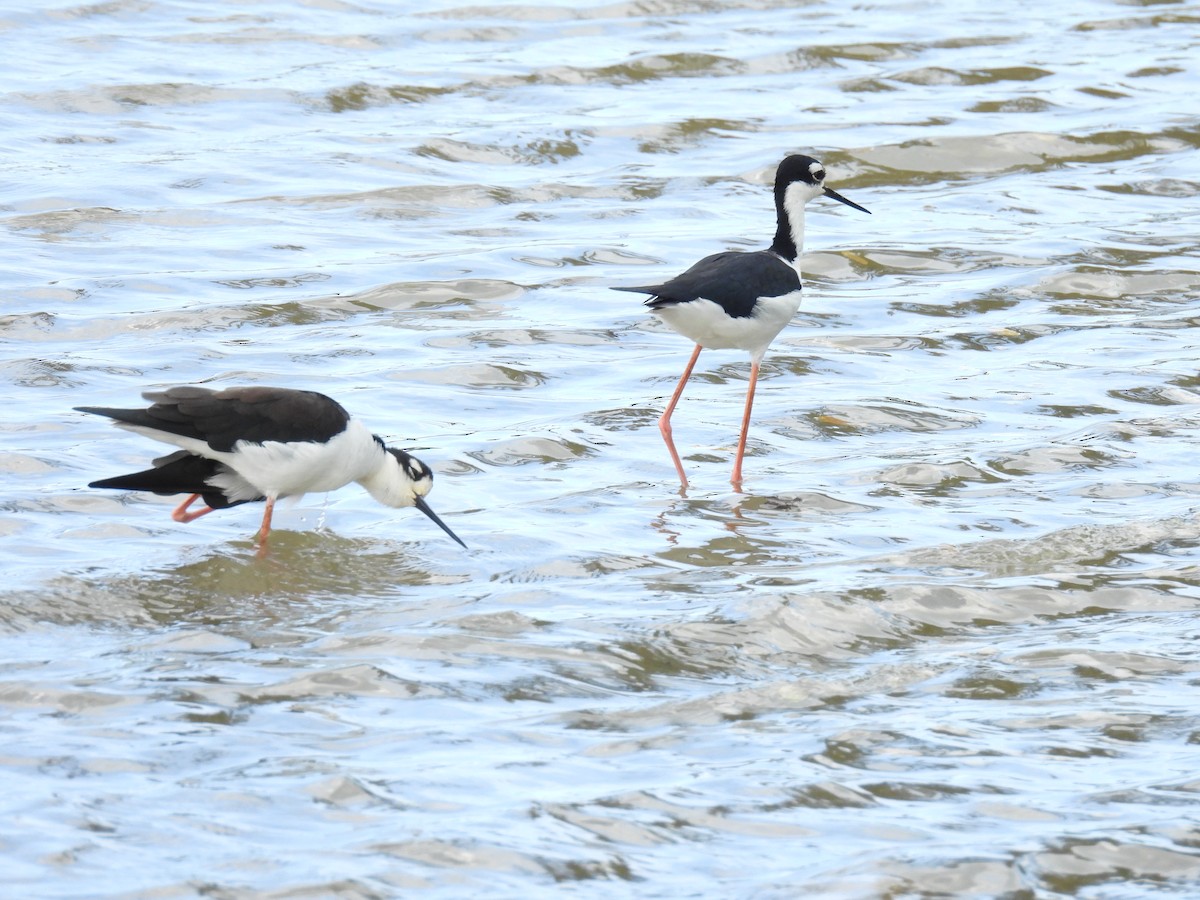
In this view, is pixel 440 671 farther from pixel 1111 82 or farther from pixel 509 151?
pixel 1111 82

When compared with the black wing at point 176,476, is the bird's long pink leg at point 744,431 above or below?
below

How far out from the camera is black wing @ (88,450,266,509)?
731 cm

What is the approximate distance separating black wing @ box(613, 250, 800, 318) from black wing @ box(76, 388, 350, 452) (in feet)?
6.24

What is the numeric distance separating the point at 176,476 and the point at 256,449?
1.21ft

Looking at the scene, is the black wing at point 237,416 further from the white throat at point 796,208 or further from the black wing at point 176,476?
the white throat at point 796,208

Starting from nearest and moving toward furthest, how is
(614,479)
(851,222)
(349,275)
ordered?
(614,479), (349,275), (851,222)

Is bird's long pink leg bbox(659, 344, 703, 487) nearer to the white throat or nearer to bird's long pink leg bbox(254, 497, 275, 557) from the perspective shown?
the white throat

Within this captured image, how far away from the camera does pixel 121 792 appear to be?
5027mm

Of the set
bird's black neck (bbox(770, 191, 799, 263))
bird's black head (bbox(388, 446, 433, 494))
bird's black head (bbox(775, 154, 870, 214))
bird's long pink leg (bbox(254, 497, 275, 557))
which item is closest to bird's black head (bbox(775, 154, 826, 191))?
bird's black head (bbox(775, 154, 870, 214))

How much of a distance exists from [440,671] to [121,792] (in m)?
1.33

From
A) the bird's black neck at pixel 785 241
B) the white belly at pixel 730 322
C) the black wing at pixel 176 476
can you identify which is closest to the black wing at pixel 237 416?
the black wing at pixel 176 476

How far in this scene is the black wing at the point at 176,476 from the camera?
7309 millimetres

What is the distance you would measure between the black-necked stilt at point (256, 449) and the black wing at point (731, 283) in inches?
67.3

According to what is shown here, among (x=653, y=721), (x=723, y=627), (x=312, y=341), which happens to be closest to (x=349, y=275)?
(x=312, y=341)
